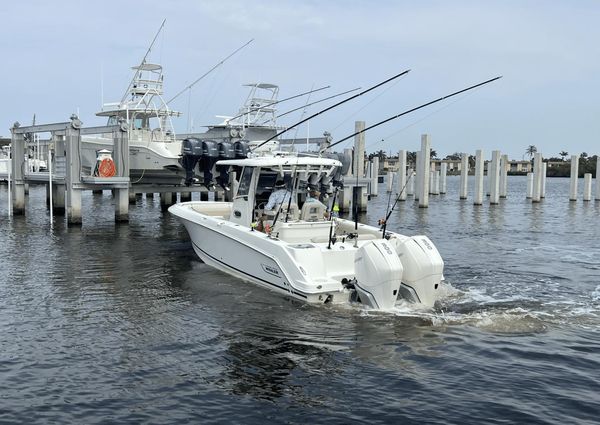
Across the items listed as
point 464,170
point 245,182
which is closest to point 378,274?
point 245,182

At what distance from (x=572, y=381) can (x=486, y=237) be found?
16.1 meters

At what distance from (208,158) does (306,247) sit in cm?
1381

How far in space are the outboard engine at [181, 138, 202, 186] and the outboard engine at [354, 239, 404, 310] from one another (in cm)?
1477

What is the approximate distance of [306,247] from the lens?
11672 millimetres

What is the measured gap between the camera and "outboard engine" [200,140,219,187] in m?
24.3

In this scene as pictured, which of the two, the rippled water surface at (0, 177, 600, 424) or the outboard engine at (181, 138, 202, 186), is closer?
the rippled water surface at (0, 177, 600, 424)

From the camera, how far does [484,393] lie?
7.52 m

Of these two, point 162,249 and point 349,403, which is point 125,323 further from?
point 162,249

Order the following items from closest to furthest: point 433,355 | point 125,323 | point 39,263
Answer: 1. point 433,355
2. point 125,323
3. point 39,263

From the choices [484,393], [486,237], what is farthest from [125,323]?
[486,237]

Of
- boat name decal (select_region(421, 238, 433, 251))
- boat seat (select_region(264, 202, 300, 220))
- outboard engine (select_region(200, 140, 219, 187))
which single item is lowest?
boat name decal (select_region(421, 238, 433, 251))

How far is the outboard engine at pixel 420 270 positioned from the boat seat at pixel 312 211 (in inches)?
129

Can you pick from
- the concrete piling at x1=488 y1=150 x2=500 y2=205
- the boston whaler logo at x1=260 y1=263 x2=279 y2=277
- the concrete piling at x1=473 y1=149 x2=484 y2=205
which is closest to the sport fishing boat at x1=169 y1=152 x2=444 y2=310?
the boston whaler logo at x1=260 y1=263 x2=279 y2=277

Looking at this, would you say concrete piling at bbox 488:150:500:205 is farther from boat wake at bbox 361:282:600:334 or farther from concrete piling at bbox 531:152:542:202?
boat wake at bbox 361:282:600:334
